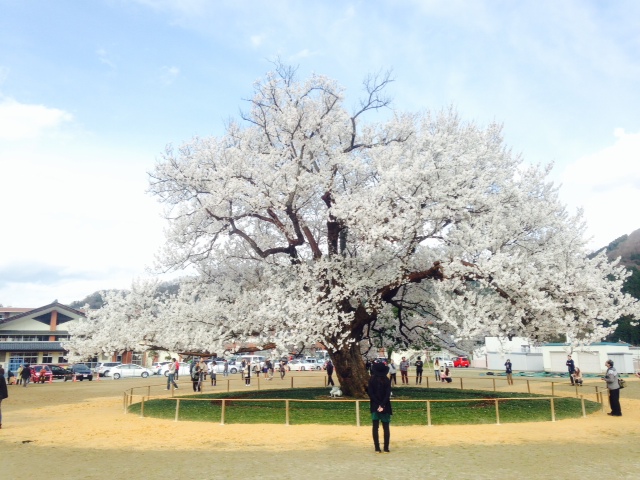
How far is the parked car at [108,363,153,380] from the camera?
5188 cm

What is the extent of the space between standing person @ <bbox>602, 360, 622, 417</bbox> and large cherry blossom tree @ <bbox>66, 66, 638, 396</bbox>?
1.15 metres

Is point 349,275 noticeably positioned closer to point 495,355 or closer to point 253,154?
point 253,154

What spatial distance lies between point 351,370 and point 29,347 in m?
47.1

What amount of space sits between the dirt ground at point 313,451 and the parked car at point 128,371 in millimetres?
36942

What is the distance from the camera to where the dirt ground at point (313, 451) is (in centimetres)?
945

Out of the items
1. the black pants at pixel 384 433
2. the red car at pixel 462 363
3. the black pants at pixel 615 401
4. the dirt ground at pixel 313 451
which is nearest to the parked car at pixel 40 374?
the dirt ground at pixel 313 451

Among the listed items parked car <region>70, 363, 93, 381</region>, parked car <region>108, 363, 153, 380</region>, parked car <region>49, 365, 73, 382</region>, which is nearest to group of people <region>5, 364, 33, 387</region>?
parked car <region>49, 365, 73, 382</region>

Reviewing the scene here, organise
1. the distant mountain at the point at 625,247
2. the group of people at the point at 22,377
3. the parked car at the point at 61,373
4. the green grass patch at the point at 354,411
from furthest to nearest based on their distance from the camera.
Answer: the distant mountain at the point at 625,247, the parked car at the point at 61,373, the group of people at the point at 22,377, the green grass patch at the point at 354,411

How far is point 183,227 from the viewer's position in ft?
68.4

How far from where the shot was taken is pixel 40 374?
45.3 meters

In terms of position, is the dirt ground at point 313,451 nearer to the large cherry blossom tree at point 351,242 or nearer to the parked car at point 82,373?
the large cherry blossom tree at point 351,242

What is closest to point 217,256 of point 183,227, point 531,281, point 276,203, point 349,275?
point 183,227

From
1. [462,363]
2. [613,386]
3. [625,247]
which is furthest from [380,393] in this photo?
[625,247]

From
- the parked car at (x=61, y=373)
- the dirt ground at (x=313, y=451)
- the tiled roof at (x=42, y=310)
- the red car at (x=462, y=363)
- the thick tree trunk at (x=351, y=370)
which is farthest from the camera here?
the red car at (x=462, y=363)
